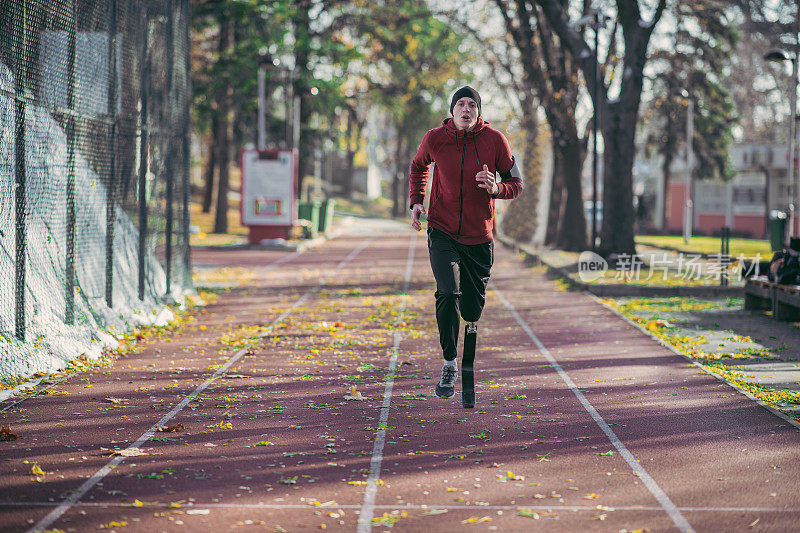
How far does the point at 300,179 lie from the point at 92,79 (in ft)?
116

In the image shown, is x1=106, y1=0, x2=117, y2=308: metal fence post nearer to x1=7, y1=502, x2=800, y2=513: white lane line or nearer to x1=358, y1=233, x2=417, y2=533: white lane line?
x1=358, y1=233, x2=417, y2=533: white lane line

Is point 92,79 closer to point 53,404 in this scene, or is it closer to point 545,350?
point 53,404

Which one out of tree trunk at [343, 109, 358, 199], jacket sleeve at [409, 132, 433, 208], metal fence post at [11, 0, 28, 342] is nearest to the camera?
jacket sleeve at [409, 132, 433, 208]

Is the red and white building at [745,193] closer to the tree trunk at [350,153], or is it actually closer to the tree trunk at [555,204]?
the tree trunk at [555,204]

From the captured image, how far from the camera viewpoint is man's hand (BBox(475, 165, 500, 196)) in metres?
7.33

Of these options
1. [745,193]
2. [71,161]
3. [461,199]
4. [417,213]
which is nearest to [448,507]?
[417,213]

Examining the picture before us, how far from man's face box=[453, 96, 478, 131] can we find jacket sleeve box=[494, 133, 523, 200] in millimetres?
271

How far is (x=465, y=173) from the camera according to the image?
762cm

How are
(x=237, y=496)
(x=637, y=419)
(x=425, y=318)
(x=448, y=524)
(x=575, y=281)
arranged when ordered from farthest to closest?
(x=575, y=281) → (x=425, y=318) → (x=637, y=419) → (x=237, y=496) → (x=448, y=524)

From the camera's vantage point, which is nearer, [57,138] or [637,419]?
[637,419]

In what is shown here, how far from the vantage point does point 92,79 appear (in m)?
11.4

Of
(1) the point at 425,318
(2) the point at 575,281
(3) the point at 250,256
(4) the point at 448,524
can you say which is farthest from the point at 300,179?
(4) the point at 448,524

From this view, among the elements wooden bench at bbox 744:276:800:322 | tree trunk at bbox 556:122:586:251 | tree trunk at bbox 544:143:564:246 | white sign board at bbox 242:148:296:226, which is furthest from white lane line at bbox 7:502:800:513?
white sign board at bbox 242:148:296:226

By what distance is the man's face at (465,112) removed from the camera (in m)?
7.51
